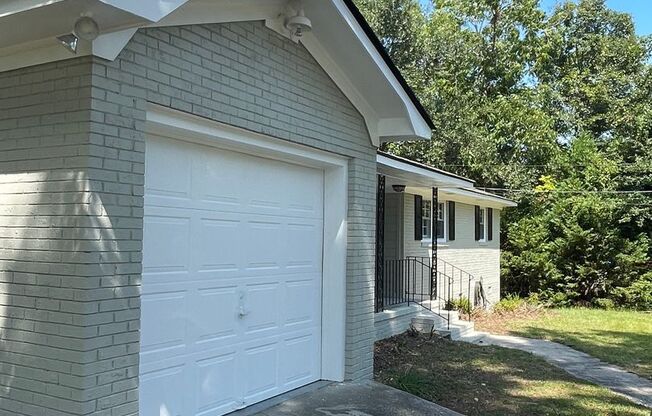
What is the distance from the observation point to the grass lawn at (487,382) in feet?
24.7

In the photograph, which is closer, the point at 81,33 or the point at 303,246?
the point at 81,33

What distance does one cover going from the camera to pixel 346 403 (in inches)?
245

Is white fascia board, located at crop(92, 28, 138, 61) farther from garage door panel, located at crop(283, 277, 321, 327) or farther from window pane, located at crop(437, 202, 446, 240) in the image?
window pane, located at crop(437, 202, 446, 240)

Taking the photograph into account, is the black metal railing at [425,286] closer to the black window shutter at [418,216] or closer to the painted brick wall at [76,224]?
the black window shutter at [418,216]

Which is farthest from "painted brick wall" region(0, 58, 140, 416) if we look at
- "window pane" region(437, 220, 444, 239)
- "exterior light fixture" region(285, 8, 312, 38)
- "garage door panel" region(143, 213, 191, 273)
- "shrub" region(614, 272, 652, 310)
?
"shrub" region(614, 272, 652, 310)

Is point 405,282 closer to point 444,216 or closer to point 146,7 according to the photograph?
point 444,216

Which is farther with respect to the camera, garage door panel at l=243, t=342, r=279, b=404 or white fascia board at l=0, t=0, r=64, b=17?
garage door panel at l=243, t=342, r=279, b=404

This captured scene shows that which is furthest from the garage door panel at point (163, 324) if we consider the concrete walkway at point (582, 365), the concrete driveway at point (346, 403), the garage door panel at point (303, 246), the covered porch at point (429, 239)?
the concrete walkway at point (582, 365)

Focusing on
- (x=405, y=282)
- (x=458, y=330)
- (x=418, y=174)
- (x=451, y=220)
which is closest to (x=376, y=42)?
(x=418, y=174)

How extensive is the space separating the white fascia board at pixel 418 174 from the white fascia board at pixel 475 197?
156 centimetres

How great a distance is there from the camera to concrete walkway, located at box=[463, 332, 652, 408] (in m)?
9.01

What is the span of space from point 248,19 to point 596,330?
1387cm

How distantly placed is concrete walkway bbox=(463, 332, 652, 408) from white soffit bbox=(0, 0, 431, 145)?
17.1 feet

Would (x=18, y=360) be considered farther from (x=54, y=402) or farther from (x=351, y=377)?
(x=351, y=377)
